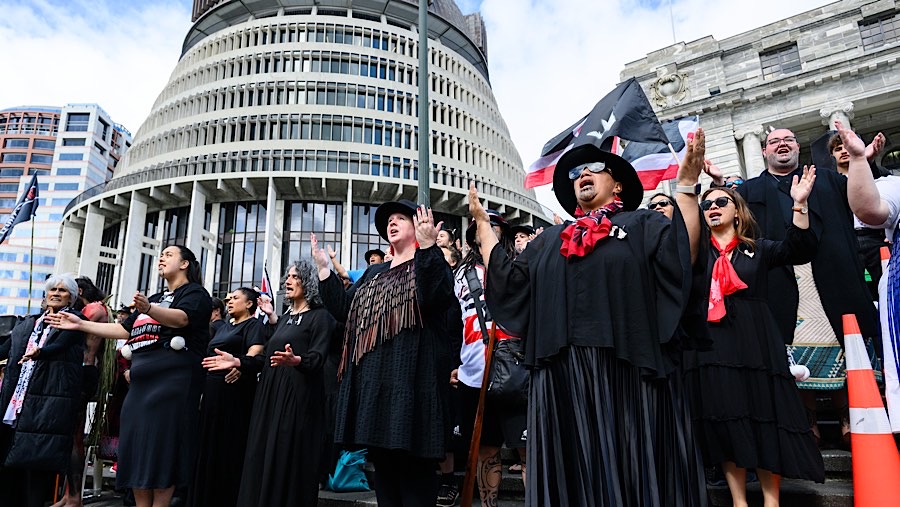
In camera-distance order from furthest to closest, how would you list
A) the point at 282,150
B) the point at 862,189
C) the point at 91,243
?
1. the point at 91,243
2. the point at 282,150
3. the point at 862,189

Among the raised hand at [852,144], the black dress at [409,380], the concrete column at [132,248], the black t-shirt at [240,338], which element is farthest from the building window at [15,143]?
the raised hand at [852,144]

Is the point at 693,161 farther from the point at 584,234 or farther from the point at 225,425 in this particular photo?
the point at 225,425

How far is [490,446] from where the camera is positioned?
13.1 feet

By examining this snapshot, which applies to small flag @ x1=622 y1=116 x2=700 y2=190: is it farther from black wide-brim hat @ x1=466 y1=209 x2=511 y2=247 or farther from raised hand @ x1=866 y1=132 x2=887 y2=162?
raised hand @ x1=866 y1=132 x2=887 y2=162

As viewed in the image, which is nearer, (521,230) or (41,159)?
(521,230)

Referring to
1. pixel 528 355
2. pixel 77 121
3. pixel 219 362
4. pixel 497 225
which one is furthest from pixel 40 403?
pixel 77 121

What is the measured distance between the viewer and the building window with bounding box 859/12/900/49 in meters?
22.3

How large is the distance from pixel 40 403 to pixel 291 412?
234 centimetres

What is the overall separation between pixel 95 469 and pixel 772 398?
6.76m

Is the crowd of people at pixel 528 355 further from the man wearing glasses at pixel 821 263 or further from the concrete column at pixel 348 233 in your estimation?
the concrete column at pixel 348 233

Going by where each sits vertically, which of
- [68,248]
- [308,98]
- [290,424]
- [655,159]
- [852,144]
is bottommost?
[290,424]

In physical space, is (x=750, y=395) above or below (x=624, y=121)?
below

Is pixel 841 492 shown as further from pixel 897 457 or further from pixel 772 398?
pixel 772 398

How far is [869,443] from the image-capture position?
304 centimetres
